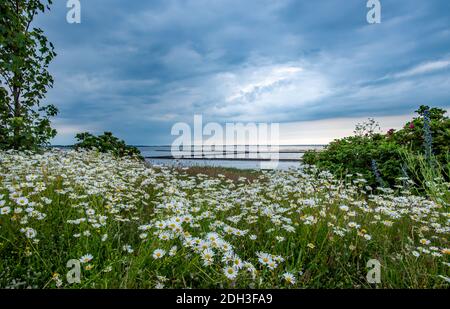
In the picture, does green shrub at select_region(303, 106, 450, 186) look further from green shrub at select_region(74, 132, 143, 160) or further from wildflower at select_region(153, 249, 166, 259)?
green shrub at select_region(74, 132, 143, 160)

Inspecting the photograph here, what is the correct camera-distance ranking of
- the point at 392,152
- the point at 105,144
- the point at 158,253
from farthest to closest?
the point at 105,144 → the point at 392,152 → the point at 158,253

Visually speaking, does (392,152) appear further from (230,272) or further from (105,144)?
(105,144)

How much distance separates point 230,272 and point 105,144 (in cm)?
1384

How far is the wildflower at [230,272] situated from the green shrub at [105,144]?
516 inches

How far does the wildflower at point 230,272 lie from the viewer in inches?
99.9

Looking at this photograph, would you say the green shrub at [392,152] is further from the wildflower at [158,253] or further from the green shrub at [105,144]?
the green shrub at [105,144]

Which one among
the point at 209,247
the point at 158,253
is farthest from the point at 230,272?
the point at 158,253

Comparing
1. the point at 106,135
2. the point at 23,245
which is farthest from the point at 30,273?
the point at 106,135

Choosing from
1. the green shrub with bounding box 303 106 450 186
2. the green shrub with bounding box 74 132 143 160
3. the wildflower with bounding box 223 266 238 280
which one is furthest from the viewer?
the green shrub with bounding box 74 132 143 160

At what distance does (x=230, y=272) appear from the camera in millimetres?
2639

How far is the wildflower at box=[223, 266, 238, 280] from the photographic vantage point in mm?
2537

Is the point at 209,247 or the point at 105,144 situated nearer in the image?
the point at 209,247

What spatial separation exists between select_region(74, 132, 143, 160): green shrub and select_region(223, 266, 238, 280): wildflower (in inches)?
516

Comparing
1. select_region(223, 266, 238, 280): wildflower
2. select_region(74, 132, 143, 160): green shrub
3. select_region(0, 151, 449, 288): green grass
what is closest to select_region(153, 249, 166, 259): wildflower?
select_region(0, 151, 449, 288): green grass
